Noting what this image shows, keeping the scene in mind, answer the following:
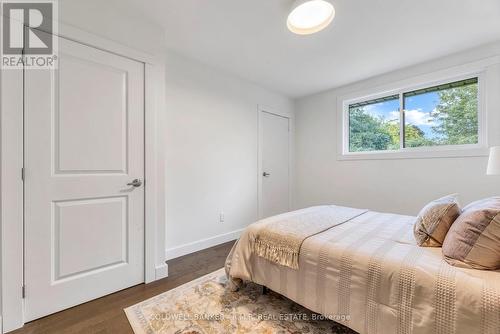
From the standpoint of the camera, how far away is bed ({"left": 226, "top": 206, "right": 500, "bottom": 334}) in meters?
0.91

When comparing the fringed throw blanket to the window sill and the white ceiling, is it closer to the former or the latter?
the window sill

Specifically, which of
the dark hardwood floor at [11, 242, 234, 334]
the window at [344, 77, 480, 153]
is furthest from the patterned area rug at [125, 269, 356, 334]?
the window at [344, 77, 480, 153]

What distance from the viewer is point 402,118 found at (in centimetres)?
304

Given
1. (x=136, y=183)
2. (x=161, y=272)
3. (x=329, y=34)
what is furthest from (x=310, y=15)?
(x=161, y=272)

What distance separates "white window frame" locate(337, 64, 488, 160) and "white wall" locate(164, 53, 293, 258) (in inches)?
55.2

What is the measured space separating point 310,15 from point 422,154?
2.25m

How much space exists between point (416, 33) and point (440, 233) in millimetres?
1985

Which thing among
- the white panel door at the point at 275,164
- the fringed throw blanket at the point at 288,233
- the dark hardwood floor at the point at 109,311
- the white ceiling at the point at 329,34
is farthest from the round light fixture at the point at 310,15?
the dark hardwood floor at the point at 109,311

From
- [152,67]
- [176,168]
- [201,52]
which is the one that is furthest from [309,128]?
[152,67]

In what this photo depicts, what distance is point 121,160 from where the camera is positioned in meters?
1.88

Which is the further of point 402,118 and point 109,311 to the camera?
point 402,118

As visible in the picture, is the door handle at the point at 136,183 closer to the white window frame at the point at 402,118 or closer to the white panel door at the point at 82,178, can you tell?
the white panel door at the point at 82,178

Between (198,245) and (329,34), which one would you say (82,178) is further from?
(329,34)

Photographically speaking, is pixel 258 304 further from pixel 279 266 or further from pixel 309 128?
pixel 309 128
